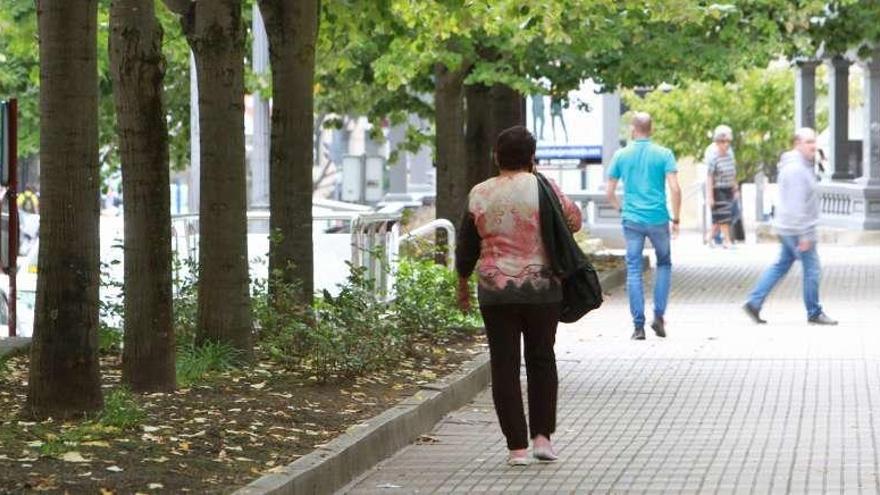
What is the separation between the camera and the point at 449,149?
83.0 feet

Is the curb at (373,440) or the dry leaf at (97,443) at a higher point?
the dry leaf at (97,443)

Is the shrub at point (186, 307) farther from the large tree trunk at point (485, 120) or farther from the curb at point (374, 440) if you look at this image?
the large tree trunk at point (485, 120)

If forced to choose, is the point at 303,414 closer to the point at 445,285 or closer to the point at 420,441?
the point at 420,441

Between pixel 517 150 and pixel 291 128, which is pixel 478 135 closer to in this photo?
pixel 291 128

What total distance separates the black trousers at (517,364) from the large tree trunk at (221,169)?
9.94 ft

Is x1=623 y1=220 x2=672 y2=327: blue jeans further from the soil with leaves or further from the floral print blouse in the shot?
the floral print blouse

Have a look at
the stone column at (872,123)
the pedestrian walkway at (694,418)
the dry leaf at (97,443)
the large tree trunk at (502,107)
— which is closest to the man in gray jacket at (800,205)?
the pedestrian walkway at (694,418)

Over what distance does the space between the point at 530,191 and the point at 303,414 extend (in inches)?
70.4

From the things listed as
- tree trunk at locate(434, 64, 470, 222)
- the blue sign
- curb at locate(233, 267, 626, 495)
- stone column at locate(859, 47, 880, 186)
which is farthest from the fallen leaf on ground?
stone column at locate(859, 47, 880, 186)

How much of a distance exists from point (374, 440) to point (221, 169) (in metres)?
2.91

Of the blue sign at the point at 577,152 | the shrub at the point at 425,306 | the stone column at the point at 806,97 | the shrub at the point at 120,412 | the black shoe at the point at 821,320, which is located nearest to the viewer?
the shrub at the point at 120,412

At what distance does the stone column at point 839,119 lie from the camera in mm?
45531

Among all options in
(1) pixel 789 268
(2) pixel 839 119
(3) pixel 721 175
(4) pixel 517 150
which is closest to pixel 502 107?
(3) pixel 721 175

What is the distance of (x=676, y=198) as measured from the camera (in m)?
18.3
